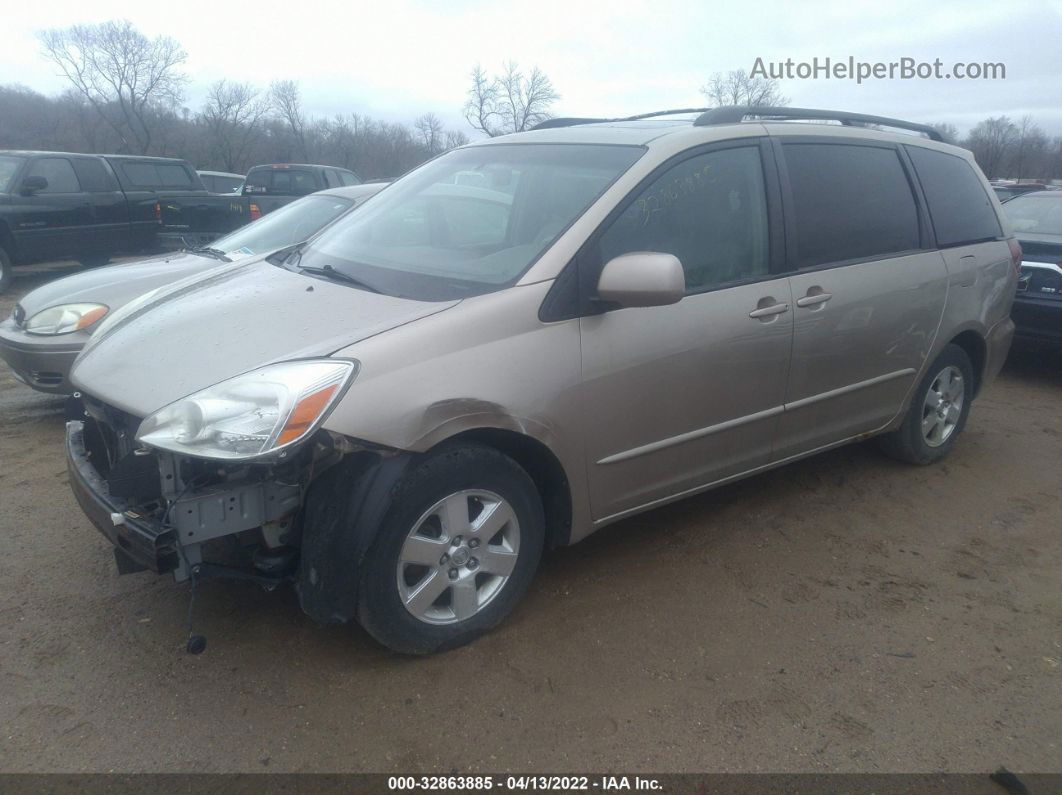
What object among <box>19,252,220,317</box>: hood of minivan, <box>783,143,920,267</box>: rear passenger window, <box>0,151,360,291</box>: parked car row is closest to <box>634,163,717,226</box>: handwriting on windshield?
<box>783,143,920,267</box>: rear passenger window

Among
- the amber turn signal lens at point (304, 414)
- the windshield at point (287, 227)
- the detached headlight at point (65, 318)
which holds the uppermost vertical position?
the windshield at point (287, 227)

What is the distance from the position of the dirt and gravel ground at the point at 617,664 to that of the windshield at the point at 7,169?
8343 mm

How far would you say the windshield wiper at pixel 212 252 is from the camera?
18.8 ft

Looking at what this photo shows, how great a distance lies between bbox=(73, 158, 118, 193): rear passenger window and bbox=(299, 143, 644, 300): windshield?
9.23 metres

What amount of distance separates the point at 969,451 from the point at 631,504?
2953mm

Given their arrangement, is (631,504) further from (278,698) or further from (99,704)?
(99,704)

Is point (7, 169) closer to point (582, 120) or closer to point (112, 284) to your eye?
point (112, 284)

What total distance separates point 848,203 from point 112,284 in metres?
4.29

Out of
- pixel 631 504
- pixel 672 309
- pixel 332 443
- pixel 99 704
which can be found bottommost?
pixel 99 704

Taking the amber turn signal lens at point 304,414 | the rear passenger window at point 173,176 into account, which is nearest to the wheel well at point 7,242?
the rear passenger window at point 173,176

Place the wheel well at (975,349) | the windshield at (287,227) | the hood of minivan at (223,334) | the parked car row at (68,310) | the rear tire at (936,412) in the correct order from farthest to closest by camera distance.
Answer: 1. the windshield at (287,227)
2. the parked car row at (68,310)
3. the wheel well at (975,349)
4. the rear tire at (936,412)
5. the hood of minivan at (223,334)

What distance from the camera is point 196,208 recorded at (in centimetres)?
1276

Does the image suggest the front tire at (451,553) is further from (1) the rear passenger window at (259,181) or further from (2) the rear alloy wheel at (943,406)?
(1) the rear passenger window at (259,181)

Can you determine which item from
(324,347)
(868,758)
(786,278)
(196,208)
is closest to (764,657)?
(868,758)
